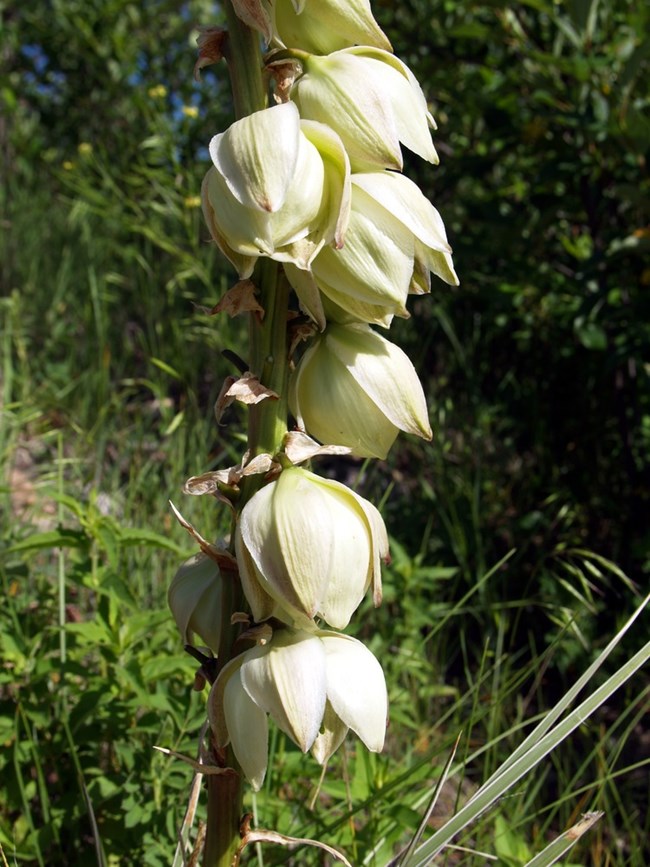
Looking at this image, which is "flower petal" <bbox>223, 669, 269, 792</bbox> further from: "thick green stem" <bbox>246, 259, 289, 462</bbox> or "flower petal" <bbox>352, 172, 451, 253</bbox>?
"flower petal" <bbox>352, 172, 451, 253</bbox>

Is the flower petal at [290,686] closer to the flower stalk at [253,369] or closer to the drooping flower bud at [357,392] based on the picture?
the flower stalk at [253,369]

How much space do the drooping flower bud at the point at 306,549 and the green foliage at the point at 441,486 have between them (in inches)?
13.7

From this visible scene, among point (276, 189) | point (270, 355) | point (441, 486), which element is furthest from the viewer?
point (441, 486)

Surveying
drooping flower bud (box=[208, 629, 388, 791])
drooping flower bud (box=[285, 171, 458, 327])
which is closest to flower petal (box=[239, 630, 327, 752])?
drooping flower bud (box=[208, 629, 388, 791])

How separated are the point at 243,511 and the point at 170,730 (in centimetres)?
71

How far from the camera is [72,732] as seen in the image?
1240mm

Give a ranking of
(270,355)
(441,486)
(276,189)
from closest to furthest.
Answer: (276,189)
(270,355)
(441,486)

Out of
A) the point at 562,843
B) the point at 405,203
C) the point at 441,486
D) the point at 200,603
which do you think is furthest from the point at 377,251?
the point at 441,486

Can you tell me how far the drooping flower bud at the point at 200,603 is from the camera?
806 millimetres

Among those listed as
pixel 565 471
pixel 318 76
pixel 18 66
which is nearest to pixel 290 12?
pixel 318 76

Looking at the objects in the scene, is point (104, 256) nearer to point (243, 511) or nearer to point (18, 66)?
point (18, 66)

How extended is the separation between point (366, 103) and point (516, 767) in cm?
54

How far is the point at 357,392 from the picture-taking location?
30.1 inches

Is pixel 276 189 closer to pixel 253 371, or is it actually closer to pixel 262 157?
pixel 262 157
